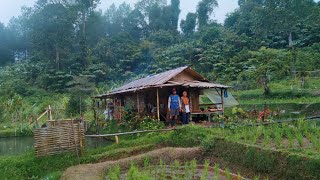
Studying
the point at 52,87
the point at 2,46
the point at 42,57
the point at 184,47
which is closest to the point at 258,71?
the point at 184,47

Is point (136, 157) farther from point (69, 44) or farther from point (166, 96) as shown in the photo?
point (69, 44)

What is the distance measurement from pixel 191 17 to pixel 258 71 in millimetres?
34512

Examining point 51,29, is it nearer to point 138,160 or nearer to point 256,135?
point 138,160

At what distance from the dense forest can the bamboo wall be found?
13.8m

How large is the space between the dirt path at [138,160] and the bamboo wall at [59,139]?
736mm

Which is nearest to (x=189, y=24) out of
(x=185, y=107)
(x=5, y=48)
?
(x=5, y=48)

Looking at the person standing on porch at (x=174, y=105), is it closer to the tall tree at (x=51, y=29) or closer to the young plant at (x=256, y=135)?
the young plant at (x=256, y=135)

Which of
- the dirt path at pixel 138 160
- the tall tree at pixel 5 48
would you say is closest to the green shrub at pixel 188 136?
the dirt path at pixel 138 160

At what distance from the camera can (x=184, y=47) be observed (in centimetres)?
4056

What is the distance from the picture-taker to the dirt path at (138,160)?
8.51 metres

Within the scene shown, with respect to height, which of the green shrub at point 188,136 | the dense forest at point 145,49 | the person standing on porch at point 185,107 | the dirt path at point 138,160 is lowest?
the dirt path at point 138,160

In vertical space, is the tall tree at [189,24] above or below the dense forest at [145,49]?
above

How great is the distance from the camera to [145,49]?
43750 mm

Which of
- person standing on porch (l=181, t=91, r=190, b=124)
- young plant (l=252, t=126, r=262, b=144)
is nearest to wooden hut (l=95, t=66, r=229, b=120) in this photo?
person standing on porch (l=181, t=91, r=190, b=124)
